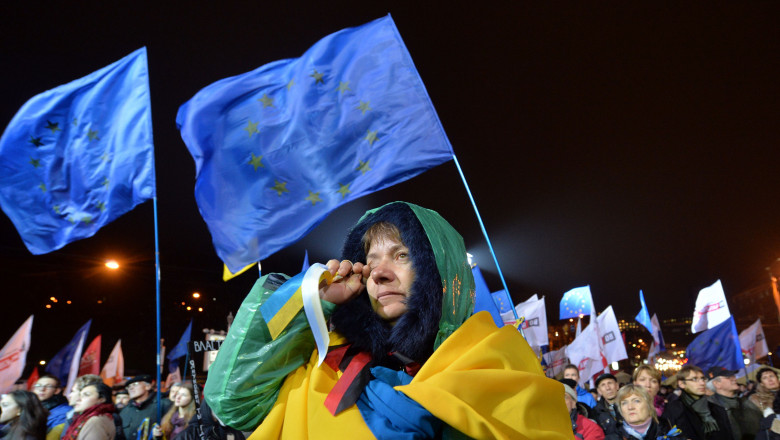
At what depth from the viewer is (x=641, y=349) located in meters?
103

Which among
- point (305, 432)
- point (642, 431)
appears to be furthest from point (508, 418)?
point (642, 431)

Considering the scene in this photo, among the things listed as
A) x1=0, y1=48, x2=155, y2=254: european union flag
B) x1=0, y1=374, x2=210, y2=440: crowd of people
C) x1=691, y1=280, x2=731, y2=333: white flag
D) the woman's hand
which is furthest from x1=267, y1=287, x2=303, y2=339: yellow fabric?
x1=691, y1=280, x2=731, y2=333: white flag

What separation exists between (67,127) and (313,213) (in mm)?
3994

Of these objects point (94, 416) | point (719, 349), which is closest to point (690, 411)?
point (719, 349)

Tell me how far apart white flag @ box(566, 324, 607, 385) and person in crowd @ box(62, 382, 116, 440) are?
1022 cm

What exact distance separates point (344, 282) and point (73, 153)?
263 inches

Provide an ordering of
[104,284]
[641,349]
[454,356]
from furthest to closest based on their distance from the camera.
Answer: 1. [641,349]
2. [104,284]
3. [454,356]

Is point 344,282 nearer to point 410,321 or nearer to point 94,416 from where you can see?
point 410,321

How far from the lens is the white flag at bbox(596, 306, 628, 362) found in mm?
12453

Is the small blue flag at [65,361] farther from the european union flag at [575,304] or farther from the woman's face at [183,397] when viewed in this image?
the european union flag at [575,304]

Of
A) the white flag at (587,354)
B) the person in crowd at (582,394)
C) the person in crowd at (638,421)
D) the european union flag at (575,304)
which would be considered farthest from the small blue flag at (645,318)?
the person in crowd at (638,421)

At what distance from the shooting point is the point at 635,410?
16.6 ft

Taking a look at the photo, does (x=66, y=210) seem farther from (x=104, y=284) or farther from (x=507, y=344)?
(x=104, y=284)

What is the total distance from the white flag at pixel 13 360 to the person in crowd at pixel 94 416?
7123mm
